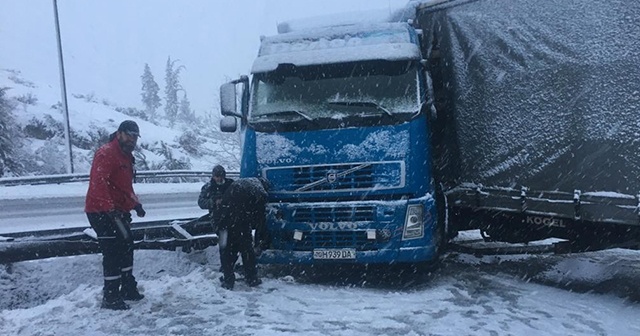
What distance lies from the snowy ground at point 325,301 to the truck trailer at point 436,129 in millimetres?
584

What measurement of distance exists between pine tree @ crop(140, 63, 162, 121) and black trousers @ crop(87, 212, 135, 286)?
84.3m

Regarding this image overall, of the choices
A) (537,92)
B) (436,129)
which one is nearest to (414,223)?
(436,129)

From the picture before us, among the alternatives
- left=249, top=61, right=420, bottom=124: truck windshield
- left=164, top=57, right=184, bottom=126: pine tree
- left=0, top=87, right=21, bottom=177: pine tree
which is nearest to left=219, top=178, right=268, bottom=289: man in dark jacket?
left=249, top=61, right=420, bottom=124: truck windshield

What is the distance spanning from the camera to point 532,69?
20.5 feet

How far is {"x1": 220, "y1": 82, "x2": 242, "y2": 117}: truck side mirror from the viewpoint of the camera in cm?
762

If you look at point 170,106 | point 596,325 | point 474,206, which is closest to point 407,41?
point 474,206

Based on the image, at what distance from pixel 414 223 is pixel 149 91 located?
85969 millimetres

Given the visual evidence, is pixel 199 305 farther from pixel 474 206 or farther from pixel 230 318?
pixel 474 206

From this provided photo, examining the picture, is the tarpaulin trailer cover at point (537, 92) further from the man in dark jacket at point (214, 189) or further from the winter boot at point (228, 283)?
the winter boot at point (228, 283)

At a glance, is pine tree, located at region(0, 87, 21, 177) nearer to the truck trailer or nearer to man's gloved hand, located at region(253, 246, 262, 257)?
the truck trailer

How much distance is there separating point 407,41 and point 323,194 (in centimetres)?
235

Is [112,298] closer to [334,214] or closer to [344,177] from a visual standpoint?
[334,214]

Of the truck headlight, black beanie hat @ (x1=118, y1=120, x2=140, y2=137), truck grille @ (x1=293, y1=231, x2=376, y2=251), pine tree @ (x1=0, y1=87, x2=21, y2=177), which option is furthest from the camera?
pine tree @ (x1=0, y1=87, x2=21, y2=177)

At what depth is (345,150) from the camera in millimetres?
6914
